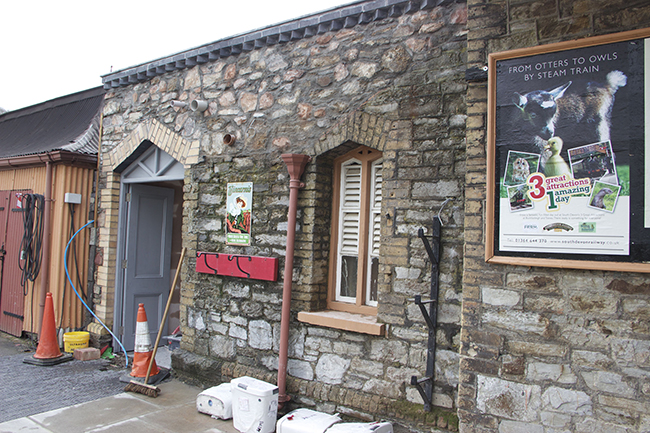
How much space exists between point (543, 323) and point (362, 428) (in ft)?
5.49

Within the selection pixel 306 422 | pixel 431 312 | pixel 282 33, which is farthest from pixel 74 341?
pixel 431 312

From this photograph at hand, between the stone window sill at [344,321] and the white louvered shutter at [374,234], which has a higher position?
the white louvered shutter at [374,234]

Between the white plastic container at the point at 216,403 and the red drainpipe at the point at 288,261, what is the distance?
540mm

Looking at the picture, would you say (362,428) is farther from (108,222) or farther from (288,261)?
(108,222)

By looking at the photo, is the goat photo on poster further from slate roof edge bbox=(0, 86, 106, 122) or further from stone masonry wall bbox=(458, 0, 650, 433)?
slate roof edge bbox=(0, 86, 106, 122)

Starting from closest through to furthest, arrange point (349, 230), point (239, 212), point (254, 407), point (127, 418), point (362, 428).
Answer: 1. point (362, 428)
2. point (254, 407)
3. point (127, 418)
4. point (349, 230)
5. point (239, 212)

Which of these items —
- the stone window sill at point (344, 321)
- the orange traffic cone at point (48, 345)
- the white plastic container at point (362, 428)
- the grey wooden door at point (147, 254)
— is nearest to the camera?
the white plastic container at point (362, 428)

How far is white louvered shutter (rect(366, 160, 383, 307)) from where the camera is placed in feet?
15.2

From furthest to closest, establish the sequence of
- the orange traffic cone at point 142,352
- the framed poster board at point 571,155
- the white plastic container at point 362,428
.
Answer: the orange traffic cone at point 142,352, the white plastic container at point 362,428, the framed poster board at point 571,155

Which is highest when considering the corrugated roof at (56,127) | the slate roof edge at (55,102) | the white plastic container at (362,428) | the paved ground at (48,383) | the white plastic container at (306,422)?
Result: the slate roof edge at (55,102)

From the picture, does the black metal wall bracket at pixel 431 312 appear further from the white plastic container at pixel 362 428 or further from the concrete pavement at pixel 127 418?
the concrete pavement at pixel 127 418

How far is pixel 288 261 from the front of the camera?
4691 millimetres

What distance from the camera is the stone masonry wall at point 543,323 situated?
2852 millimetres

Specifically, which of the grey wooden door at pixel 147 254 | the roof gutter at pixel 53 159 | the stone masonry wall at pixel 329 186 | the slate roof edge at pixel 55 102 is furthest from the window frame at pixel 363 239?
the slate roof edge at pixel 55 102
